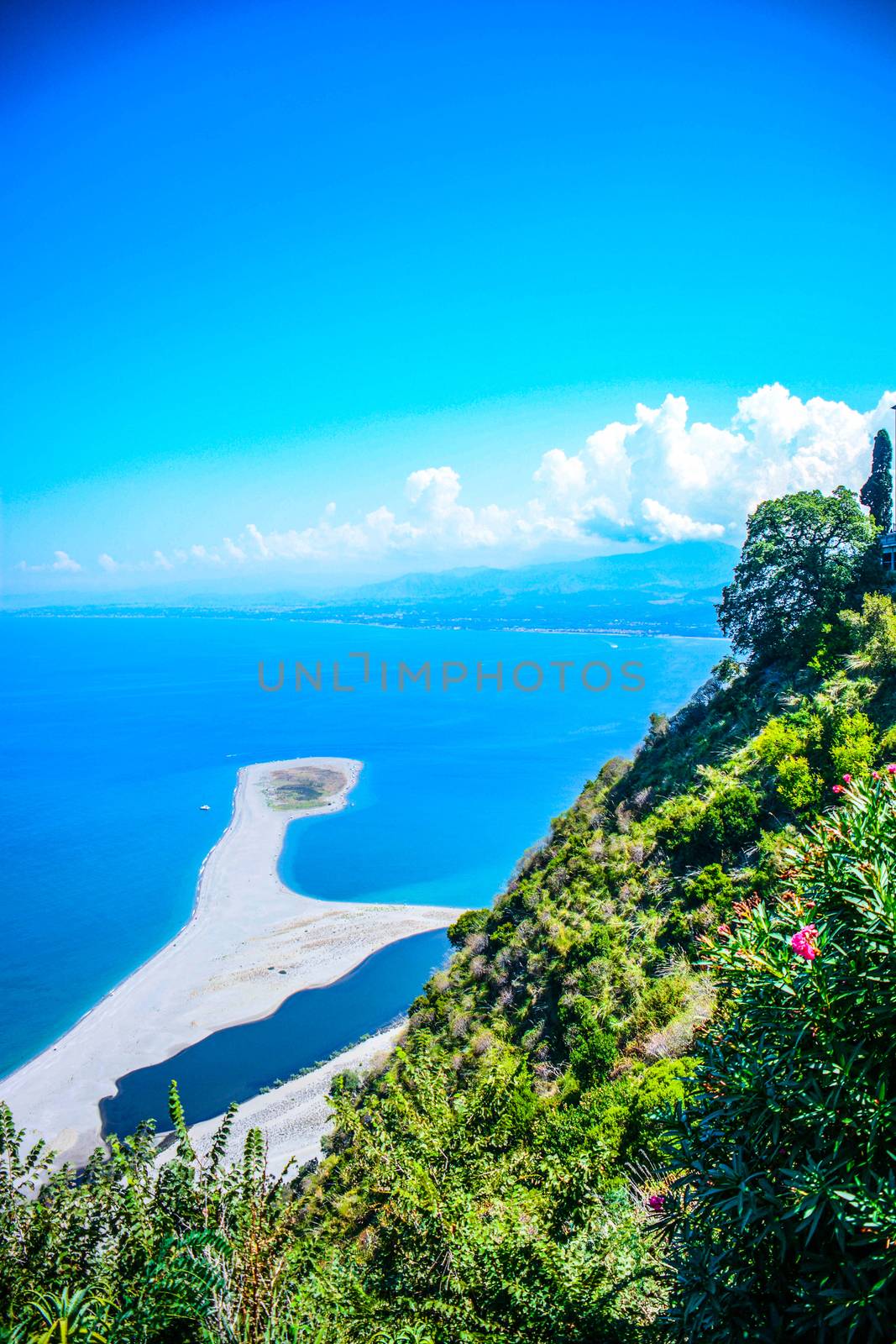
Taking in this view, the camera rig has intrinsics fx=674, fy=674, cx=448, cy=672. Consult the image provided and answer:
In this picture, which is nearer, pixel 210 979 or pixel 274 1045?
pixel 274 1045

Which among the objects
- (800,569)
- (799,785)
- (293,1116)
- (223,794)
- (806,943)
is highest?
(800,569)

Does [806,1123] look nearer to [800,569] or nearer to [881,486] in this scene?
[800,569]

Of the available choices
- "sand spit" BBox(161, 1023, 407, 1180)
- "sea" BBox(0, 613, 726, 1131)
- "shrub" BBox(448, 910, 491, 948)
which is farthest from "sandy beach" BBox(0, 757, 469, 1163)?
"shrub" BBox(448, 910, 491, 948)

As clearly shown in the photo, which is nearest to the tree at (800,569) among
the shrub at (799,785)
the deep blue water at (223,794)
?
the shrub at (799,785)

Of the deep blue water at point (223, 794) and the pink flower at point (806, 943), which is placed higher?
the pink flower at point (806, 943)

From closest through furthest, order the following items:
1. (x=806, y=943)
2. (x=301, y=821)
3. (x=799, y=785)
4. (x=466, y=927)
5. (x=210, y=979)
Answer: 1. (x=806, y=943)
2. (x=799, y=785)
3. (x=466, y=927)
4. (x=210, y=979)
5. (x=301, y=821)

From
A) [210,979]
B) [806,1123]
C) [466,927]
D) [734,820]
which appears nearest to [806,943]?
[806,1123]

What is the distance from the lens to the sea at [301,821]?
116ft

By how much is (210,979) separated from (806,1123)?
3460cm

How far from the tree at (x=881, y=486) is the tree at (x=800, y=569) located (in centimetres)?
421

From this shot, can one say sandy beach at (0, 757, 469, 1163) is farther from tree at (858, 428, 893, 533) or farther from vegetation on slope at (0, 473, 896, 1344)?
tree at (858, 428, 893, 533)

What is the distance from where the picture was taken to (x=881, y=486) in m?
25.0

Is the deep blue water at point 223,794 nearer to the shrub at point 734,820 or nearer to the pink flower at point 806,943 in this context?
the shrub at point 734,820

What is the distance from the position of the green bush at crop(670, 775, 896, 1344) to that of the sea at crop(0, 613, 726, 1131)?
2716cm
